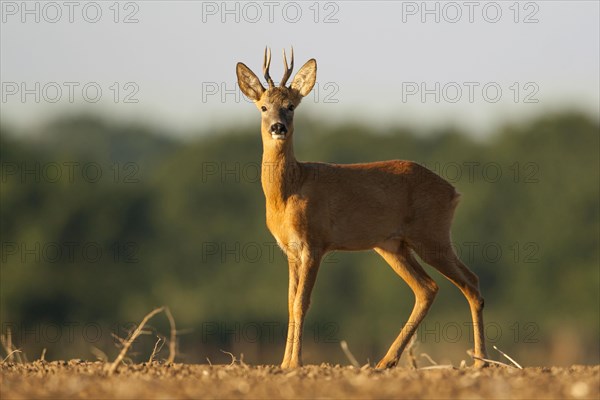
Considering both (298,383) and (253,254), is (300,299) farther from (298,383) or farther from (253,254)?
(253,254)

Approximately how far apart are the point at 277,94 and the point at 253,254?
5737 centimetres

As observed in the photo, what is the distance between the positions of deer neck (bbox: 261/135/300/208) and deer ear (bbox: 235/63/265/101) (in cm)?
65

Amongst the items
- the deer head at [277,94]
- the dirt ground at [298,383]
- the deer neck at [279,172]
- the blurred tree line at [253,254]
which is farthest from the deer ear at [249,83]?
the blurred tree line at [253,254]

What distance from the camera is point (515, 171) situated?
211ft

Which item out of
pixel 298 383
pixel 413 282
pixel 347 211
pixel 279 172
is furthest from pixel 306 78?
pixel 298 383

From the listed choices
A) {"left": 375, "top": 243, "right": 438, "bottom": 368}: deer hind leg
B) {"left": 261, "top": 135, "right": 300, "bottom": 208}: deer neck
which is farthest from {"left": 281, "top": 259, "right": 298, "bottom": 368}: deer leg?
{"left": 375, "top": 243, "right": 438, "bottom": 368}: deer hind leg

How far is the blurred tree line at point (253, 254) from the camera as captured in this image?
57.6 metres

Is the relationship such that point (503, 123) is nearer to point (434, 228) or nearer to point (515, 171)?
point (515, 171)

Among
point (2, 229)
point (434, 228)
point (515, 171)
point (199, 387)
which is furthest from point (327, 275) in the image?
A: point (199, 387)

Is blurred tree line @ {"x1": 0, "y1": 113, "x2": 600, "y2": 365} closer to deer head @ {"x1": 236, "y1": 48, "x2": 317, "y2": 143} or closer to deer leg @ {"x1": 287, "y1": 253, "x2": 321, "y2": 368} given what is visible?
deer head @ {"x1": 236, "y1": 48, "x2": 317, "y2": 143}

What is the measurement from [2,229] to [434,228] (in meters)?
50.0

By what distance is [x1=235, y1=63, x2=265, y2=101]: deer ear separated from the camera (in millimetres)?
14000

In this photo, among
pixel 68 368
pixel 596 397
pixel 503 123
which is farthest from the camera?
pixel 503 123

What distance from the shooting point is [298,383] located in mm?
9664
